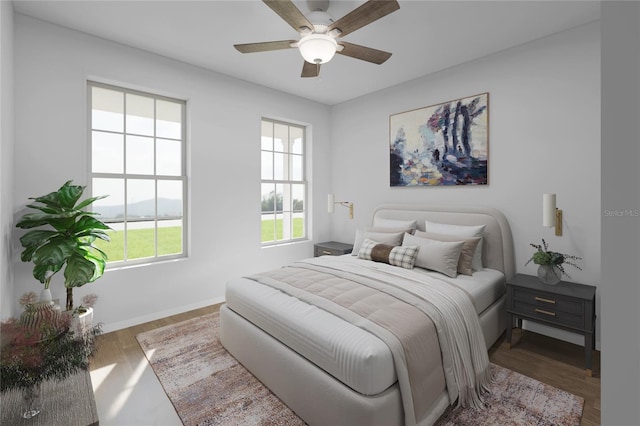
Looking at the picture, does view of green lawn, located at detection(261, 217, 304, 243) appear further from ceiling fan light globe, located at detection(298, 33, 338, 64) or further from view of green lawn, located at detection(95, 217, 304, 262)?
ceiling fan light globe, located at detection(298, 33, 338, 64)

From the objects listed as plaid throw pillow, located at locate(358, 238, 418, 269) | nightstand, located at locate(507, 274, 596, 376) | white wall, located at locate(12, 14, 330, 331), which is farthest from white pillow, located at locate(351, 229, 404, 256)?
white wall, located at locate(12, 14, 330, 331)

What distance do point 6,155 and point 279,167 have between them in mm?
2921

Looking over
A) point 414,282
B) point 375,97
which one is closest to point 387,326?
point 414,282

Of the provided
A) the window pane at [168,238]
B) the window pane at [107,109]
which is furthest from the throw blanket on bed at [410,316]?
the window pane at [107,109]

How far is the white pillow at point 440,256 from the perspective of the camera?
9.68ft

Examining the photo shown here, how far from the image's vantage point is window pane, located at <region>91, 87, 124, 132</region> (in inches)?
127

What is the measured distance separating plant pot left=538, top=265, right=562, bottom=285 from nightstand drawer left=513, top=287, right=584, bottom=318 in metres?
0.20

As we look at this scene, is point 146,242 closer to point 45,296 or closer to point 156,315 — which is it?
point 156,315

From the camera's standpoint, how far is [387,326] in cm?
194

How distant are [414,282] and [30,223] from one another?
3047 mm

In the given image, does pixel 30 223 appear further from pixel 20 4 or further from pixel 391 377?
pixel 391 377

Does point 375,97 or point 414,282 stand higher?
point 375,97

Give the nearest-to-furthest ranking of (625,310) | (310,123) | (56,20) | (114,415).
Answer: (625,310) < (114,415) < (56,20) < (310,123)

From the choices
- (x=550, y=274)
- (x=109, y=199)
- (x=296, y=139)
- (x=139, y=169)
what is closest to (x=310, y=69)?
(x=139, y=169)
